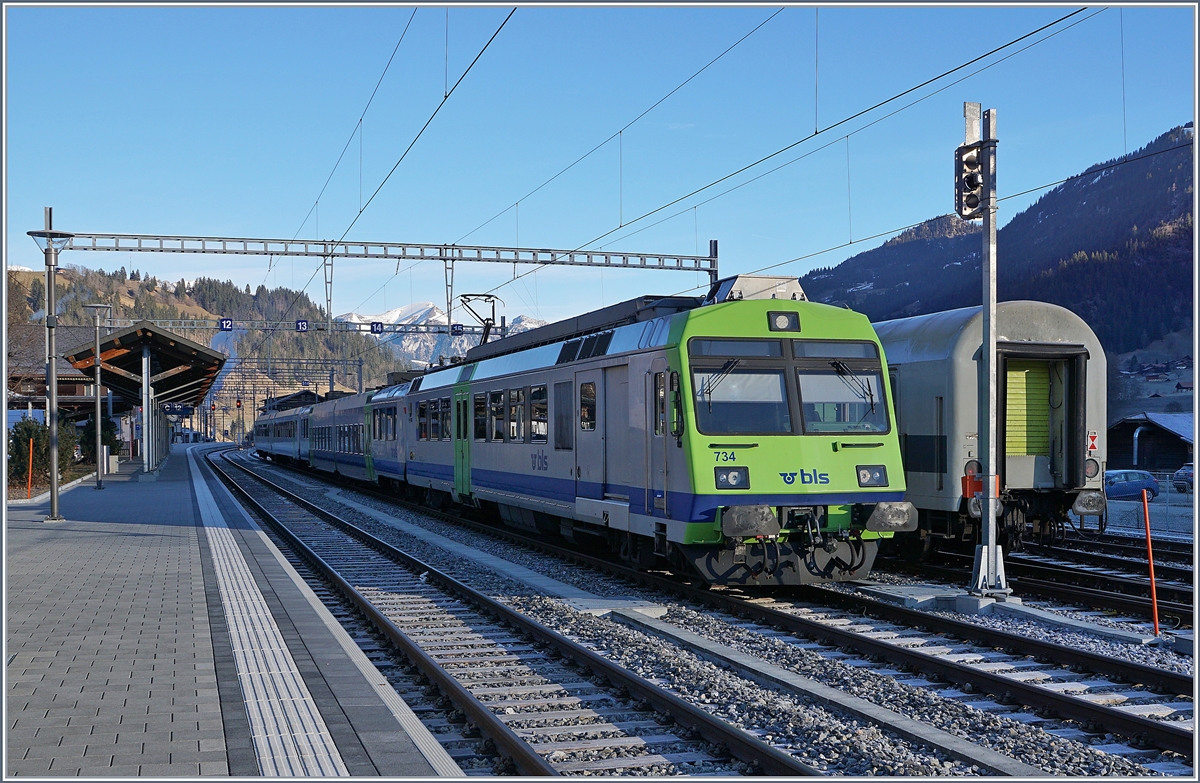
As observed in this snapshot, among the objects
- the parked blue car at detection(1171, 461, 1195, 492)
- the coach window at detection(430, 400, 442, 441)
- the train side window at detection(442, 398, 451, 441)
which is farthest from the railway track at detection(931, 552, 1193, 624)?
the parked blue car at detection(1171, 461, 1195, 492)

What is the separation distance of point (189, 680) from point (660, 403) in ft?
19.8

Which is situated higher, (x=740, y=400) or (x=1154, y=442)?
(x=740, y=400)

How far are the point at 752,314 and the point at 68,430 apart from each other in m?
29.5

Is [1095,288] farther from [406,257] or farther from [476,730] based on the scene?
[476,730]

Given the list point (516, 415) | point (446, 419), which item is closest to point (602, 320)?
point (516, 415)

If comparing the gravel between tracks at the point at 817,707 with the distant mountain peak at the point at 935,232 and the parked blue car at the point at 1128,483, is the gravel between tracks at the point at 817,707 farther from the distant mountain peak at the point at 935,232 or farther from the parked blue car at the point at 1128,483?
the distant mountain peak at the point at 935,232

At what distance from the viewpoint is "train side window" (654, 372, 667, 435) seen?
38.6 feet

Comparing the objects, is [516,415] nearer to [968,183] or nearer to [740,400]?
[740,400]

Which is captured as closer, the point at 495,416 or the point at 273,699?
the point at 273,699

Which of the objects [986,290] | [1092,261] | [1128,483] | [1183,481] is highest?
[1092,261]

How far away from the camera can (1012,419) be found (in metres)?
14.3

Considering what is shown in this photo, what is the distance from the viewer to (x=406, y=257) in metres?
30.9

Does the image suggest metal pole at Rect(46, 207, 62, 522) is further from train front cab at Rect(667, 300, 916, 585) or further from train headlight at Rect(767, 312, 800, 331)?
train headlight at Rect(767, 312, 800, 331)

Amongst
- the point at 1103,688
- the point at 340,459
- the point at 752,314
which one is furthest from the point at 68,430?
the point at 1103,688
